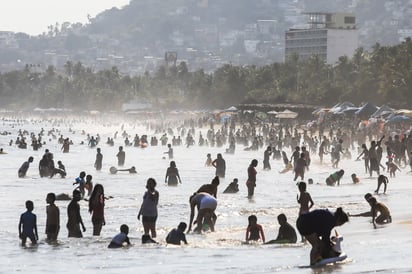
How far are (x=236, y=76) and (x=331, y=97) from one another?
4551cm

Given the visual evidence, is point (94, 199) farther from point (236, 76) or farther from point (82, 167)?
point (236, 76)

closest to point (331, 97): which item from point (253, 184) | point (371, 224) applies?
point (253, 184)

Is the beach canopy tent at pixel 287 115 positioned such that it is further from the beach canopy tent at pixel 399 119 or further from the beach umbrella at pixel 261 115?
the beach canopy tent at pixel 399 119

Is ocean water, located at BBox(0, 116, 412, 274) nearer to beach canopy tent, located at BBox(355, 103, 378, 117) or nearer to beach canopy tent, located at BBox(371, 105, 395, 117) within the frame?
beach canopy tent, located at BBox(371, 105, 395, 117)

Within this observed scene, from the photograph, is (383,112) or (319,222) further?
(383,112)

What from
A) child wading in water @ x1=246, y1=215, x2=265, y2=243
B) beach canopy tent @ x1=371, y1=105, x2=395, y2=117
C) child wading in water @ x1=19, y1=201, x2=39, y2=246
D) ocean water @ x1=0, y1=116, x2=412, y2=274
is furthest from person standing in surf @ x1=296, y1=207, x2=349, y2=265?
→ beach canopy tent @ x1=371, y1=105, x2=395, y2=117

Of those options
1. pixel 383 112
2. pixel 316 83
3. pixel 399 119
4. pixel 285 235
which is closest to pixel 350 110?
pixel 383 112

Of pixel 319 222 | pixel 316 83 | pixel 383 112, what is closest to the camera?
pixel 319 222

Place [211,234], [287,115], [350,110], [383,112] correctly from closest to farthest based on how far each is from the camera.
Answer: [211,234], [383,112], [350,110], [287,115]

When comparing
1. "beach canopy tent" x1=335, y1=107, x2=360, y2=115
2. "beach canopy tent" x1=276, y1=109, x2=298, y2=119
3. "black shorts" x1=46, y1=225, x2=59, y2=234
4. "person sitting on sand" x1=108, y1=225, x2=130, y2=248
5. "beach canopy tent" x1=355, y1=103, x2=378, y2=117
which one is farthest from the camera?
"beach canopy tent" x1=276, y1=109, x2=298, y2=119

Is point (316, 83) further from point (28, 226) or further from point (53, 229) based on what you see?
point (28, 226)

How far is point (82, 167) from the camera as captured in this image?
50938mm

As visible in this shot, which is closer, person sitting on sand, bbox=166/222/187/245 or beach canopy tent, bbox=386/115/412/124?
person sitting on sand, bbox=166/222/187/245

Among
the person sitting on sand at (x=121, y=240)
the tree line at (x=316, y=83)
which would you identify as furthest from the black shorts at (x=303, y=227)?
the tree line at (x=316, y=83)
